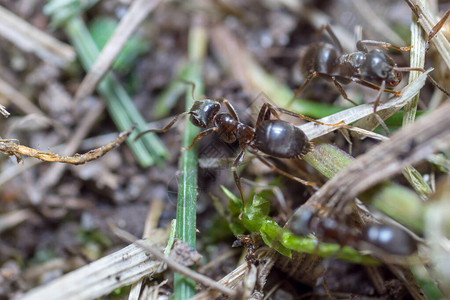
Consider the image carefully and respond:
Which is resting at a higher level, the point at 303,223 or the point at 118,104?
the point at 118,104

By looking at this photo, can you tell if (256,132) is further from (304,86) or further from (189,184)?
(304,86)

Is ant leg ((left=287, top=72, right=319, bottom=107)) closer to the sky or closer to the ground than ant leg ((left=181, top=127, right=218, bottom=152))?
closer to the ground

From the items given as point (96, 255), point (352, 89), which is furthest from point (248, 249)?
point (352, 89)

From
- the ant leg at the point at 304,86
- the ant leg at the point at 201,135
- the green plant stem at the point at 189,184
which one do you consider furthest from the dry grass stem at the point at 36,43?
the ant leg at the point at 304,86

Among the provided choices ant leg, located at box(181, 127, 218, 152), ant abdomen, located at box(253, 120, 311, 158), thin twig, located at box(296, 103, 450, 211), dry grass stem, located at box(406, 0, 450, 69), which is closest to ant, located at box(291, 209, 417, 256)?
thin twig, located at box(296, 103, 450, 211)

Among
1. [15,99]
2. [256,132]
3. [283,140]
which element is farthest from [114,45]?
[283,140]

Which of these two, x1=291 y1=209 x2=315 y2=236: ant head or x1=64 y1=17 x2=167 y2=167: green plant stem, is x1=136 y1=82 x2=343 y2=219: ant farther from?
x1=291 y1=209 x2=315 y2=236: ant head
